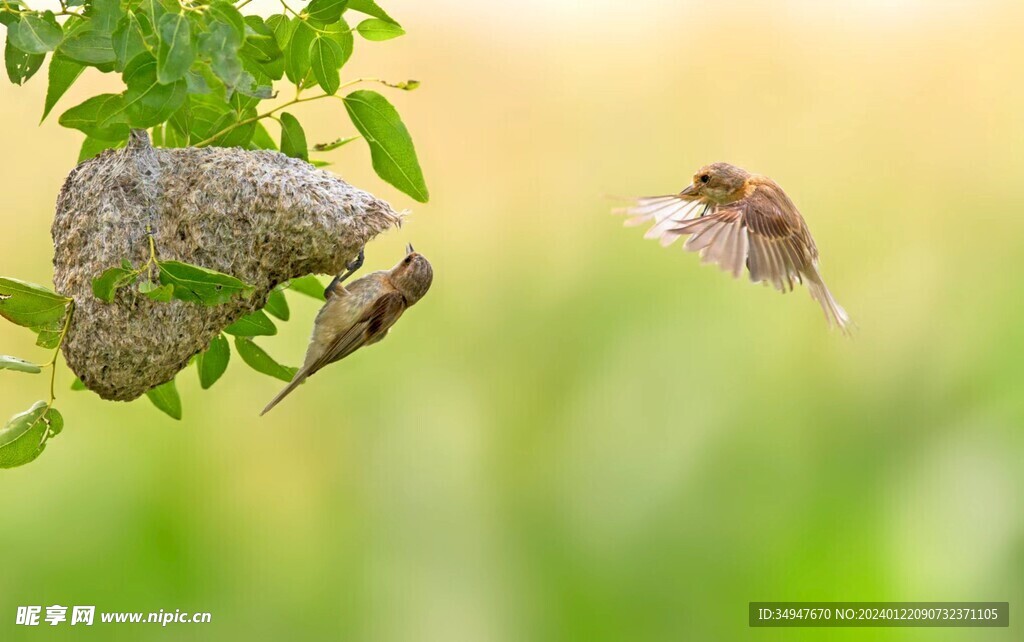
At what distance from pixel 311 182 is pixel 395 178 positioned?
0.22m

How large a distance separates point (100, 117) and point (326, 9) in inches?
21.4

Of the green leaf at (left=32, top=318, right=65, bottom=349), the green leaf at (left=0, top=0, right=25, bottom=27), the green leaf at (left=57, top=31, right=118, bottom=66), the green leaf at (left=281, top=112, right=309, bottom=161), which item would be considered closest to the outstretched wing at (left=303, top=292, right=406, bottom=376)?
the green leaf at (left=281, top=112, right=309, bottom=161)

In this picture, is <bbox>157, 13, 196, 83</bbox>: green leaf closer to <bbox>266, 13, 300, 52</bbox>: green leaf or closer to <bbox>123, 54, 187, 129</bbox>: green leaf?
<bbox>123, 54, 187, 129</bbox>: green leaf

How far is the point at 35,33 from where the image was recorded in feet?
7.06

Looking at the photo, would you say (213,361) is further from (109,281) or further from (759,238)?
(759,238)

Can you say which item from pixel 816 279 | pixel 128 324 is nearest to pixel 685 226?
pixel 816 279

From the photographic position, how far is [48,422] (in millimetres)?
2506

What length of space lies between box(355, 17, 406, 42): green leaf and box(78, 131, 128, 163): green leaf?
0.64 meters

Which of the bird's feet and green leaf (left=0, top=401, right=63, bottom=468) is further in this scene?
the bird's feet

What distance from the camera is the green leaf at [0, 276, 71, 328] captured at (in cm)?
236

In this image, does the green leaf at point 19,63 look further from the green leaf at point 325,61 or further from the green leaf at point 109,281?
the green leaf at point 325,61

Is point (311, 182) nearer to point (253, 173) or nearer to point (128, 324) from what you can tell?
point (253, 173)

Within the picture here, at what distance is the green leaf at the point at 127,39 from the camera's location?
2.14m

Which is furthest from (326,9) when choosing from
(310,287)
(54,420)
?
(54,420)
